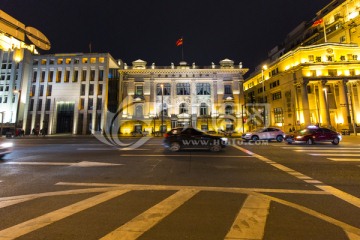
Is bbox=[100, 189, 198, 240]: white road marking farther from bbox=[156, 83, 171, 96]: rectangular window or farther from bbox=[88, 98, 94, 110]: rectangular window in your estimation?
bbox=[88, 98, 94, 110]: rectangular window

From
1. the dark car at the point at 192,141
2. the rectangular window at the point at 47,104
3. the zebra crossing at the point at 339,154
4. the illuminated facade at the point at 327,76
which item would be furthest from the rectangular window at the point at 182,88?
the zebra crossing at the point at 339,154

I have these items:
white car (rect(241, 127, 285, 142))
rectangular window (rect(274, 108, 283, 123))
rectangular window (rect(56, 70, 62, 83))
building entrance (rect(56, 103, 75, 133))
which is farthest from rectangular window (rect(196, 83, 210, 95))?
rectangular window (rect(56, 70, 62, 83))

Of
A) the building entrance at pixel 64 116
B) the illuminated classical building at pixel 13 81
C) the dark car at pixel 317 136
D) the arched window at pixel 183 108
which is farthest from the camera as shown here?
the illuminated classical building at pixel 13 81

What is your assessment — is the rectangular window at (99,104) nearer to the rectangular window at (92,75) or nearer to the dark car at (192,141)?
the rectangular window at (92,75)

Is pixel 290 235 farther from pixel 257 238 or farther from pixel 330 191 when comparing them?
pixel 330 191

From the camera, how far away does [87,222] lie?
135 inches

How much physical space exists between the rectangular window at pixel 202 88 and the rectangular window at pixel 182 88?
2.46 meters

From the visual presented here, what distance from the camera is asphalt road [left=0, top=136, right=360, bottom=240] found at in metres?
3.12

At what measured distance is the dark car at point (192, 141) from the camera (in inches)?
503

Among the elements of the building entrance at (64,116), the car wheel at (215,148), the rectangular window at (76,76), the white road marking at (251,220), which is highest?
the rectangular window at (76,76)

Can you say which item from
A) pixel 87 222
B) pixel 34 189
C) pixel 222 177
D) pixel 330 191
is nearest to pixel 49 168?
pixel 34 189

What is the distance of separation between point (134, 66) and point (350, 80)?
48628 mm

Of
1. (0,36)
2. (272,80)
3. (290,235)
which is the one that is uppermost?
(272,80)

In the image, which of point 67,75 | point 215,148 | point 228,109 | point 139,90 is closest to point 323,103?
point 228,109
